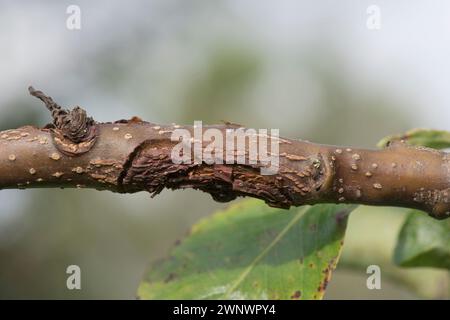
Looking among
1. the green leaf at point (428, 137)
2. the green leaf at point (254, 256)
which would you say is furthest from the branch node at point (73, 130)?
the green leaf at point (428, 137)

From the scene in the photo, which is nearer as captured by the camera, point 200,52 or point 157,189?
point 157,189

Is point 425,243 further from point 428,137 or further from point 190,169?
point 190,169

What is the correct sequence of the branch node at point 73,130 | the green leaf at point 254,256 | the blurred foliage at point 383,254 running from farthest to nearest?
the blurred foliage at point 383,254 < the green leaf at point 254,256 < the branch node at point 73,130

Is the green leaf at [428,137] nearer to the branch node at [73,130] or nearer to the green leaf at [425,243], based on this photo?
the green leaf at [425,243]
